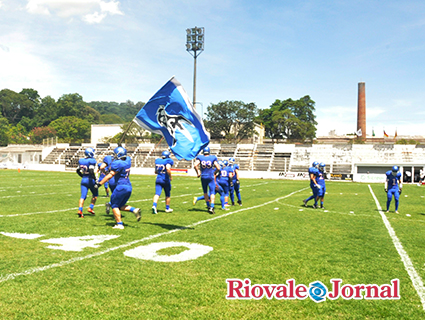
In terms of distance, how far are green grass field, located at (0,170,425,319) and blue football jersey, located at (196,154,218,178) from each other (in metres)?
1.53

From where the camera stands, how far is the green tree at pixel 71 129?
91.4 metres

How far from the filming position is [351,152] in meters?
45.9

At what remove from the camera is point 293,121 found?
71.4 metres

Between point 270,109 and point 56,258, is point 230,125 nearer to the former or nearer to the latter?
point 270,109

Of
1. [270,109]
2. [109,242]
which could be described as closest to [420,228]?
[109,242]

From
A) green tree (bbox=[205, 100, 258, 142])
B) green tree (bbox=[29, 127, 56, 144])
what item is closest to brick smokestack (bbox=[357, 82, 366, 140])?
green tree (bbox=[205, 100, 258, 142])

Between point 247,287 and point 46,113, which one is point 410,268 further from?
point 46,113

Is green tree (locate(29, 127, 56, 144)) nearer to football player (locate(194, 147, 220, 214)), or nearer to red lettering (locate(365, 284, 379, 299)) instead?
football player (locate(194, 147, 220, 214))

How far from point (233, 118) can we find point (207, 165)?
59.2 metres

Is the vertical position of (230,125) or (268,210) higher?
(230,125)

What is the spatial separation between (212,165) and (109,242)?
5031 millimetres

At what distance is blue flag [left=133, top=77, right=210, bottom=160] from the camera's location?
9039mm

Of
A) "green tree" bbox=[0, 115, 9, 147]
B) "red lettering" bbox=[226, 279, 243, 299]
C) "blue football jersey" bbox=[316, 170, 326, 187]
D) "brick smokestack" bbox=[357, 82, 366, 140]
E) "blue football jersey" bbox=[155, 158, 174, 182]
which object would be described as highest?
"brick smokestack" bbox=[357, 82, 366, 140]

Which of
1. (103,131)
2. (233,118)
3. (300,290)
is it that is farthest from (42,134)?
(300,290)
